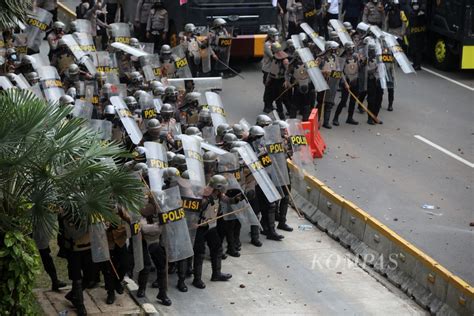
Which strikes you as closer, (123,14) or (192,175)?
(192,175)

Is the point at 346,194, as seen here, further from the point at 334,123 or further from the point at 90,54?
the point at 90,54

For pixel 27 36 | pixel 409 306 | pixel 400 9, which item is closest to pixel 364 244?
pixel 409 306

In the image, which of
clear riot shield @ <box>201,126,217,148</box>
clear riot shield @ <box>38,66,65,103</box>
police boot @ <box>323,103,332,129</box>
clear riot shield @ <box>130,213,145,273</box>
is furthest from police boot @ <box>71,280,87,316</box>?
police boot @ <box>323,103,332,129</box>

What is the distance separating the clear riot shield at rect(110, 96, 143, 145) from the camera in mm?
17391

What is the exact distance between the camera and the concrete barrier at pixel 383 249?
14.0 meters

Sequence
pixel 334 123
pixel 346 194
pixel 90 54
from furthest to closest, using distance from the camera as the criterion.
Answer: pixel 334 123
pixel 90 54
pixel 346 194

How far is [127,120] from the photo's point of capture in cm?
1759

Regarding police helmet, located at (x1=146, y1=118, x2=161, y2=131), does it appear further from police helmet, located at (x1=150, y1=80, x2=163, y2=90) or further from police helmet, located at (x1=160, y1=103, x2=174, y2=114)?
police helmet, located at (x1=150, y1=80, x2=163, y2=90)

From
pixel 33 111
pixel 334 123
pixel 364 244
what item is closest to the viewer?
pixel 33 111

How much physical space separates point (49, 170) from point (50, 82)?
788 centimetres

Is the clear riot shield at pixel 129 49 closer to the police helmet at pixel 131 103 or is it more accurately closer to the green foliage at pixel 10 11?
the police helmet at pixel 131 103

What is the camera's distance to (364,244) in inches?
640

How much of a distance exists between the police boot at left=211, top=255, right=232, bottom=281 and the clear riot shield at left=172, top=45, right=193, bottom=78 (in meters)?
6.53

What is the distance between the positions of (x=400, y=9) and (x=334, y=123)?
5.10 m
